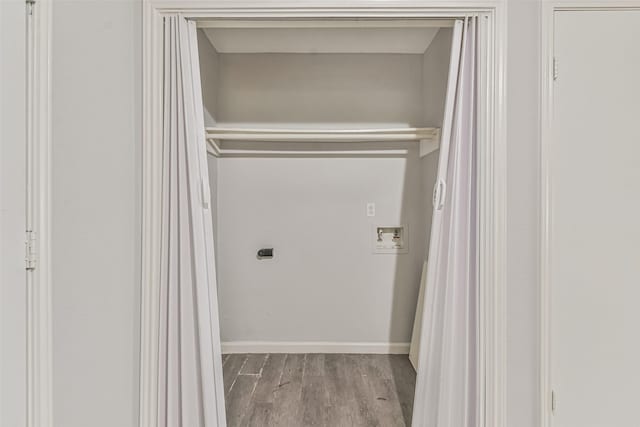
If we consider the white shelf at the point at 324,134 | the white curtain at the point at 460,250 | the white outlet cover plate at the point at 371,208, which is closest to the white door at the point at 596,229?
the white curtain at the point at 460,250

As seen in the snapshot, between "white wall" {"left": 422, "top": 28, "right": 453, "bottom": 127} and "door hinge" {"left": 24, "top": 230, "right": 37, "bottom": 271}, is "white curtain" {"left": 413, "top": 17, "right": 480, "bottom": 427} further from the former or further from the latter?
"door hinge" {"left": 24, "top": 230, "right": 37, "bottom": 271}

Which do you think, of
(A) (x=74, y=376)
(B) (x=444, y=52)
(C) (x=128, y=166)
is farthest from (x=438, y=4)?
(A) (x=74, y=376)

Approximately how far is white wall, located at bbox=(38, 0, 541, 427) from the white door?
0.39 feet

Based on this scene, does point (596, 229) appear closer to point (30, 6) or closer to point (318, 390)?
point (318, 390)

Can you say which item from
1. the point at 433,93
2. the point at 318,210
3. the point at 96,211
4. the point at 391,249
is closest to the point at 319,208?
the point at 318,210

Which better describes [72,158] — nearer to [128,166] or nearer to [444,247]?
[128,166]

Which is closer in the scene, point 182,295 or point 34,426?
point 34,426

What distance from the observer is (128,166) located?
1913mm

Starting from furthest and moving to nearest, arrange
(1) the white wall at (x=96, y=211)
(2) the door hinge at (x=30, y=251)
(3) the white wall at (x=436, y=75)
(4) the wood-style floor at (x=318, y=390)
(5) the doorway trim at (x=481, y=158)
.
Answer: (3) the white wall at (x=436, y=75), (4) the wood-style floor at (x=318, y=390), (5) the doorway trim at (x=481, y=158), (1) the white wall at (x=96, y=211), (2) the door hinge at (x=30, y=251)

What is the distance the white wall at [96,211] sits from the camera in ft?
5.04

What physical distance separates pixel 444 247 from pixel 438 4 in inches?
43.3

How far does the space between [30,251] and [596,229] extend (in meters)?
2.22

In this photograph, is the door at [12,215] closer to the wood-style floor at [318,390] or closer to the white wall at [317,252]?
the wood-style floor at [318,390]

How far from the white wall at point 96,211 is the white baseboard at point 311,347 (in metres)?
1.89
